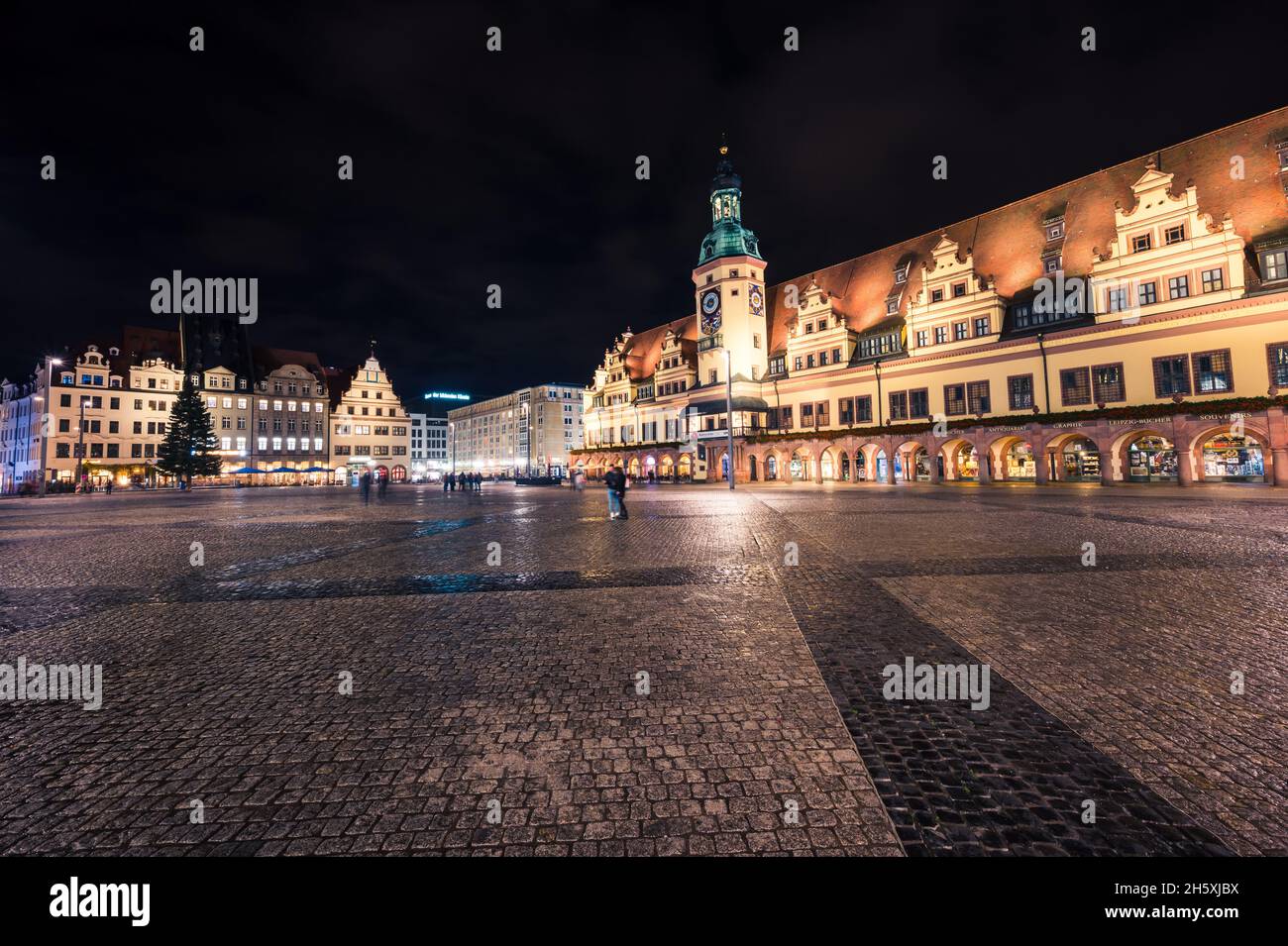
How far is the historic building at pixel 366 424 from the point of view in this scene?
256 feet

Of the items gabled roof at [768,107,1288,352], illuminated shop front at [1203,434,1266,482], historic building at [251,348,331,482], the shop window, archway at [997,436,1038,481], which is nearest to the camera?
illuminated shop front at [1203,434,1266,482]

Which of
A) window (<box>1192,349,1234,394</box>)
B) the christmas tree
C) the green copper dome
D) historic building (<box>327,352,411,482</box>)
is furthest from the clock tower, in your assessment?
the christmas tree

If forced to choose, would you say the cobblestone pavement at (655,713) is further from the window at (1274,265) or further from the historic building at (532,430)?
the historic building at (532,430)

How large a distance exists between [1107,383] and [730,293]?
31453 mm

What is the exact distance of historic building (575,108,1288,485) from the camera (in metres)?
27.5

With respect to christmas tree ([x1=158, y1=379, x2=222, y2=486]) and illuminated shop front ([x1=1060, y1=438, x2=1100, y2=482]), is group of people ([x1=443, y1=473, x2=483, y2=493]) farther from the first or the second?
illuminated shop front ([x1=1060, y1=438, x2=1100, y2=482])

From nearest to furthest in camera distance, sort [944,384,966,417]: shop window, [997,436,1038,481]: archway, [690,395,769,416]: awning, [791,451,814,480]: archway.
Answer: [997,436,1038,481]: archway
[944,384,966,417]: shop window
[791,451,814,480]: archway
[690,395,769,416]: awning

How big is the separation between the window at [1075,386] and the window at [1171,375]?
119 inches

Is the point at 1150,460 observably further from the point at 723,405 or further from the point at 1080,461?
the point at 723,405

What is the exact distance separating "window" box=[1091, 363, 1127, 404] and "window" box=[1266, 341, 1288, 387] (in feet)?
18.0

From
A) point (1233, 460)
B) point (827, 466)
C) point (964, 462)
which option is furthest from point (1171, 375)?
point (827, 466)

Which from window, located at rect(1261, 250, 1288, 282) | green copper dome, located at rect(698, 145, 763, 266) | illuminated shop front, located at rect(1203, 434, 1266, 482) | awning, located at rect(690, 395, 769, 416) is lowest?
illuminated shop front, located at rect(1203, 434, 1266, 482)

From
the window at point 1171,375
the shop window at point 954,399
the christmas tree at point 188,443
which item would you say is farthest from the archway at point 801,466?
the christmas tree at point 188,443

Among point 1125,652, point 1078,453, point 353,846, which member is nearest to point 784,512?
point 1125,652
